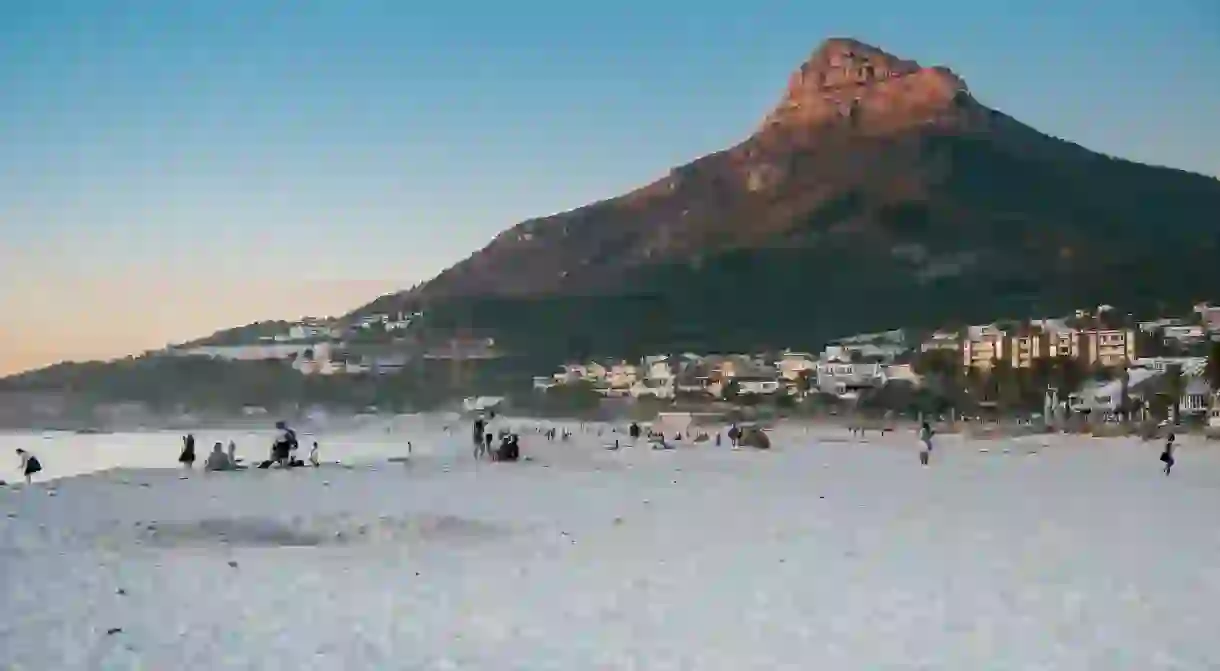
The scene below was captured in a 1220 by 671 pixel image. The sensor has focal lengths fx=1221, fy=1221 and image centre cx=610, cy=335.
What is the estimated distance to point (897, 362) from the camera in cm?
13288

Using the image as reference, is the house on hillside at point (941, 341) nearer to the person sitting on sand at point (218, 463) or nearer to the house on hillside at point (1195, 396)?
the house on hillside at point (1195, 396)

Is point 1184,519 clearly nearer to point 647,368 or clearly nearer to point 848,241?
point 647,368

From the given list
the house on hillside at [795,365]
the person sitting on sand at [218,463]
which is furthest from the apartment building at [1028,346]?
the person sitting on sand at [218,463]

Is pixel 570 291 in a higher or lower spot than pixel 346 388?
higher

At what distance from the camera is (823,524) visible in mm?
15227

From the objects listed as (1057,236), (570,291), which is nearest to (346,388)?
(570,291)

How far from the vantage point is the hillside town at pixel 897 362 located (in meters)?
77.9

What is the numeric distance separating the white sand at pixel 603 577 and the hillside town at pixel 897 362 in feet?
169

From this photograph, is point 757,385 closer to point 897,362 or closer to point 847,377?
point 847,377

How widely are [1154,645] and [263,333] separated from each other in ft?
632

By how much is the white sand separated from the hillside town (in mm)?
51641

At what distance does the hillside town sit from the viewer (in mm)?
77938

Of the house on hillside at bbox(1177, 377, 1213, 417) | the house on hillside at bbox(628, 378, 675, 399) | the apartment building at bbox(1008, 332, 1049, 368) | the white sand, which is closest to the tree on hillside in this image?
the house on hillside at bbox(1177, 377, 1213, 417)

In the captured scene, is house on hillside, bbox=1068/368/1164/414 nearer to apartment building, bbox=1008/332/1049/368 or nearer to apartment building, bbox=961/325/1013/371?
apartment building, bbox=961/325/1013/371
